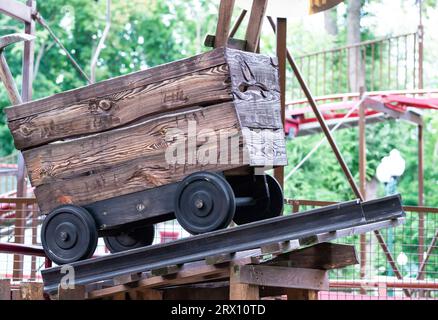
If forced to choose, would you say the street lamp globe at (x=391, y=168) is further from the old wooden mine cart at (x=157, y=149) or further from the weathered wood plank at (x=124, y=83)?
the weathered wood plank at (x=124, y=83)

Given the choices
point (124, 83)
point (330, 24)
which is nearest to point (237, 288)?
point (124, 83)

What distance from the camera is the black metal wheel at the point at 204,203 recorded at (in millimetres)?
5801

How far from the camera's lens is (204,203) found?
586cm

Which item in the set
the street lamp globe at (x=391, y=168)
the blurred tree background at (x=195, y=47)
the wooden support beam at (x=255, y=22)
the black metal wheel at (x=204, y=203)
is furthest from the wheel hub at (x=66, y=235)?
the blurred tree background at (x=195, y=47)

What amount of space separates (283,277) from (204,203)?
749 millimetres

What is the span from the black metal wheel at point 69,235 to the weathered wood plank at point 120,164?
0.44ft

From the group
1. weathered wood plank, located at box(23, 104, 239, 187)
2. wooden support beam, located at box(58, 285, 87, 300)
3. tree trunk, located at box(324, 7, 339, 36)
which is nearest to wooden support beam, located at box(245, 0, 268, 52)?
weathered wood plank, located at box(23, 104, 239, 187)

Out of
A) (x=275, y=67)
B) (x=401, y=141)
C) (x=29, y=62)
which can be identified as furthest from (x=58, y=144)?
(x=401, y=141)

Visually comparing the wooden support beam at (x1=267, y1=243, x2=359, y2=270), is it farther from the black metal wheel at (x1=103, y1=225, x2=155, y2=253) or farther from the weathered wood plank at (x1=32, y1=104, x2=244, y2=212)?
the black metal wheel at (x1=103, y1=225, x2=155, y2=253)

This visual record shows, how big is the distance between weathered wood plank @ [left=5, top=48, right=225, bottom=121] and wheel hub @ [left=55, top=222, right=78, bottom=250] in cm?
83

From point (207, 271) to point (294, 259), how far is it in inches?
34.3

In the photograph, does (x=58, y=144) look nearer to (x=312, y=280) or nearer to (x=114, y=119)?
(x=114, y=119)

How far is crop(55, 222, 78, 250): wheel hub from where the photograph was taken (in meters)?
6.31
